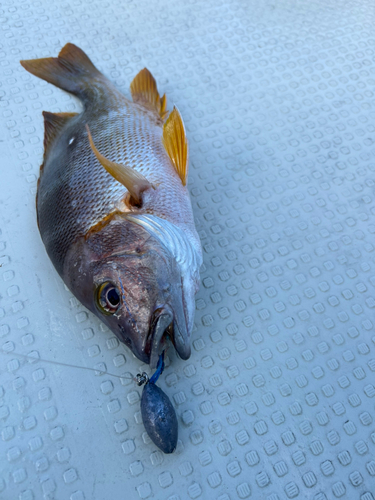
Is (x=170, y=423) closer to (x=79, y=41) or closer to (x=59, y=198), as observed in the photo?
(x=59, y=198)

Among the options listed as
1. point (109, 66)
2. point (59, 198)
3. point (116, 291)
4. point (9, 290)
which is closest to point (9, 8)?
point (109, 66)

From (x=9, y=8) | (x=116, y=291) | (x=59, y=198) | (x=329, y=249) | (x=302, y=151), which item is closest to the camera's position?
(x=116, y=291)

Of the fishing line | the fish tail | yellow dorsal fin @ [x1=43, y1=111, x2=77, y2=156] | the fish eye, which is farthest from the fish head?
the fish tail

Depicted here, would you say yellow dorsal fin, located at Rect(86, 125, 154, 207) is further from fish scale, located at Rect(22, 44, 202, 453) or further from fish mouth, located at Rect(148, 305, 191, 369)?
fish mouth, located at Rect(148, 305, 191, 369)

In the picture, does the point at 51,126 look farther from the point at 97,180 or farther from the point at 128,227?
the point at 128,227

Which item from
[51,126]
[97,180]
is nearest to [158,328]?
[97,180]

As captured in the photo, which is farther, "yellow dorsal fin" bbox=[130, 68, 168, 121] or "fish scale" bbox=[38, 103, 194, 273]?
"yellow dorsal fin" bbox=[130, 68, 168, 121]

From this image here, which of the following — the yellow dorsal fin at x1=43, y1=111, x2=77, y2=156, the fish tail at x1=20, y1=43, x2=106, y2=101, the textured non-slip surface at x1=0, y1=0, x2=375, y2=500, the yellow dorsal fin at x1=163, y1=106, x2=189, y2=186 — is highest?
the fish tail at x1=20, y1=43, x2=106, y2=101
